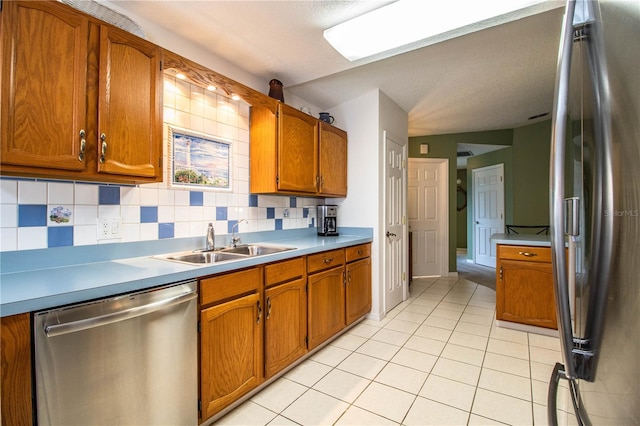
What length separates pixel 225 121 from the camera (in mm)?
2234

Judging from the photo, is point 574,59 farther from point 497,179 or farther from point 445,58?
point 497,179

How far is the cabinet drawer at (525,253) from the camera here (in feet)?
8.49

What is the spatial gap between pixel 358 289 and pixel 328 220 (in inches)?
31.6

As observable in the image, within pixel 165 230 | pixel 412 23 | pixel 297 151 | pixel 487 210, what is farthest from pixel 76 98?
pixel 487 210

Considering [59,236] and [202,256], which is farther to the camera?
[202,256]

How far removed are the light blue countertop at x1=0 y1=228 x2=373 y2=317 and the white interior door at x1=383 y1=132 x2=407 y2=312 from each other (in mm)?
1564

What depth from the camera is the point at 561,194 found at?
0.68 meters

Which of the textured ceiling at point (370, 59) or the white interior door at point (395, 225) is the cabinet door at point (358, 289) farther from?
the textured ceiling at point (370, 59)

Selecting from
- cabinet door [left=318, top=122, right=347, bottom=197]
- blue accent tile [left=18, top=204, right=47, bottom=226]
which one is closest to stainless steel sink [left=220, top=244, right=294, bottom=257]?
cabinet door [left=318, top=122, right=347, bottom=197]

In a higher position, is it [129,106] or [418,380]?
[129,106]

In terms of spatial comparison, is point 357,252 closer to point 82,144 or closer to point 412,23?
point 412,23

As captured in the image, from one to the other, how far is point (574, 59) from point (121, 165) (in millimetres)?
1766

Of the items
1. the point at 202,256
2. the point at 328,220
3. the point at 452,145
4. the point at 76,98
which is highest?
the point at 452,145

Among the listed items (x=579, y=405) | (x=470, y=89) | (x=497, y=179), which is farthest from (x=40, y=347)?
(x=497, y=179)
